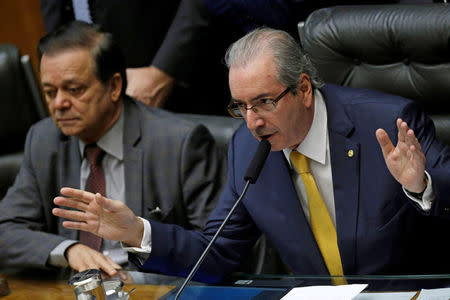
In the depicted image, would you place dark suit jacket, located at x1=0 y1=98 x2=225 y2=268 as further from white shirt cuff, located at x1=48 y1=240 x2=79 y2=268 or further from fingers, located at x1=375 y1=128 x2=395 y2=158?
fingers, located at x1=375 y1=128 x2=395 y2=158

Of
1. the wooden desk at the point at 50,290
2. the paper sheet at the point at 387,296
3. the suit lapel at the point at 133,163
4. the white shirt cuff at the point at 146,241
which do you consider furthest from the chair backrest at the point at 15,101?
the paper sheet at the point at 387,296

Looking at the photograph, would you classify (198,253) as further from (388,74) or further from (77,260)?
(388,74)

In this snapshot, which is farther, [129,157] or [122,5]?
[122,5]

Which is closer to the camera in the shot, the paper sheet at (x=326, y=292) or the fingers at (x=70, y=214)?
the paper sheet at (x=326, y=292)

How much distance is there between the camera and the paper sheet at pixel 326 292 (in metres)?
1.36

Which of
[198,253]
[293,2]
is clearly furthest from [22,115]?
[198,253]

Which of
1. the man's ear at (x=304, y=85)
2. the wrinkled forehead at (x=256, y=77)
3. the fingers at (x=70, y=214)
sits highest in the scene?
the wrinkled forehead at (x=256, y=77)

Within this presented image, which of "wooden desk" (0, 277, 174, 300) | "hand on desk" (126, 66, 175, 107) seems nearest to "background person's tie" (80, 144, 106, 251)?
"wooden desk" (0, 277, 174, 300)

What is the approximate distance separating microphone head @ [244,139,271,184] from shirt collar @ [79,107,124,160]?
0.80 m

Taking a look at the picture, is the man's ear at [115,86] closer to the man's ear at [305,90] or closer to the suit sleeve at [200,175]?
the suit sleeve at [200,175]

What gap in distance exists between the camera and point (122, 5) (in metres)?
2.78

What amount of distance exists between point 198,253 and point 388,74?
0.71 metres

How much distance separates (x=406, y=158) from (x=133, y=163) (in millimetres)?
949

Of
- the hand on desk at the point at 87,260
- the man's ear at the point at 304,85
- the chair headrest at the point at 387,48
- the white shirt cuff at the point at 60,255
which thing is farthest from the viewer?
the white shirt cuff at the point at 60,255
